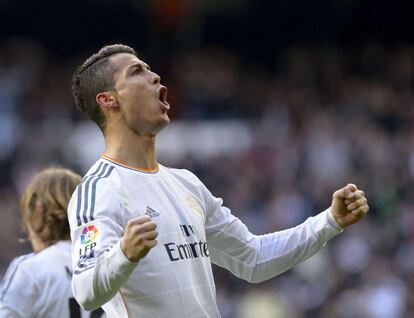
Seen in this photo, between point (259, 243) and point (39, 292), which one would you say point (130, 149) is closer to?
point (259, 243)

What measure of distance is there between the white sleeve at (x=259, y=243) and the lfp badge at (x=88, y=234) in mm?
830

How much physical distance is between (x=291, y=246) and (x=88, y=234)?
3.61ft

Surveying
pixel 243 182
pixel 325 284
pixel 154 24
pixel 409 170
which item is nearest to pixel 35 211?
pixel 325 284

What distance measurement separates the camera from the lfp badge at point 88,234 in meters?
4.11

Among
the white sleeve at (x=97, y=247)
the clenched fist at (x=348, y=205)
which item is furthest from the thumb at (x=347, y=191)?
the white sleeve at (x=97, y=247)

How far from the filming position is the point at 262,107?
694 inches

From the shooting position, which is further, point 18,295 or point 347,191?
point 18,295

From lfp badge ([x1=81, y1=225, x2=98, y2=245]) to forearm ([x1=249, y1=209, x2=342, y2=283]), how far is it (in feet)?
3.29

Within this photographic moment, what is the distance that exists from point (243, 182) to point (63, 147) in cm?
315

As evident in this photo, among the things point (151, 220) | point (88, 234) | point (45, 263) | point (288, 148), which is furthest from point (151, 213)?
point (288, 148)

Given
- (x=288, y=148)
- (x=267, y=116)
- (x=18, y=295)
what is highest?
(x=18, y=295)

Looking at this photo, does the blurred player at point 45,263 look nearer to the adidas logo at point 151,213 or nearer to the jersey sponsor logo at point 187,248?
the jersey sponsor logo at point 187,248

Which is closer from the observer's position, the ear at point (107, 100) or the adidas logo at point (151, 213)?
the adidas logo at point (151, 213)

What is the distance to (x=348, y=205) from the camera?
15.6ft
